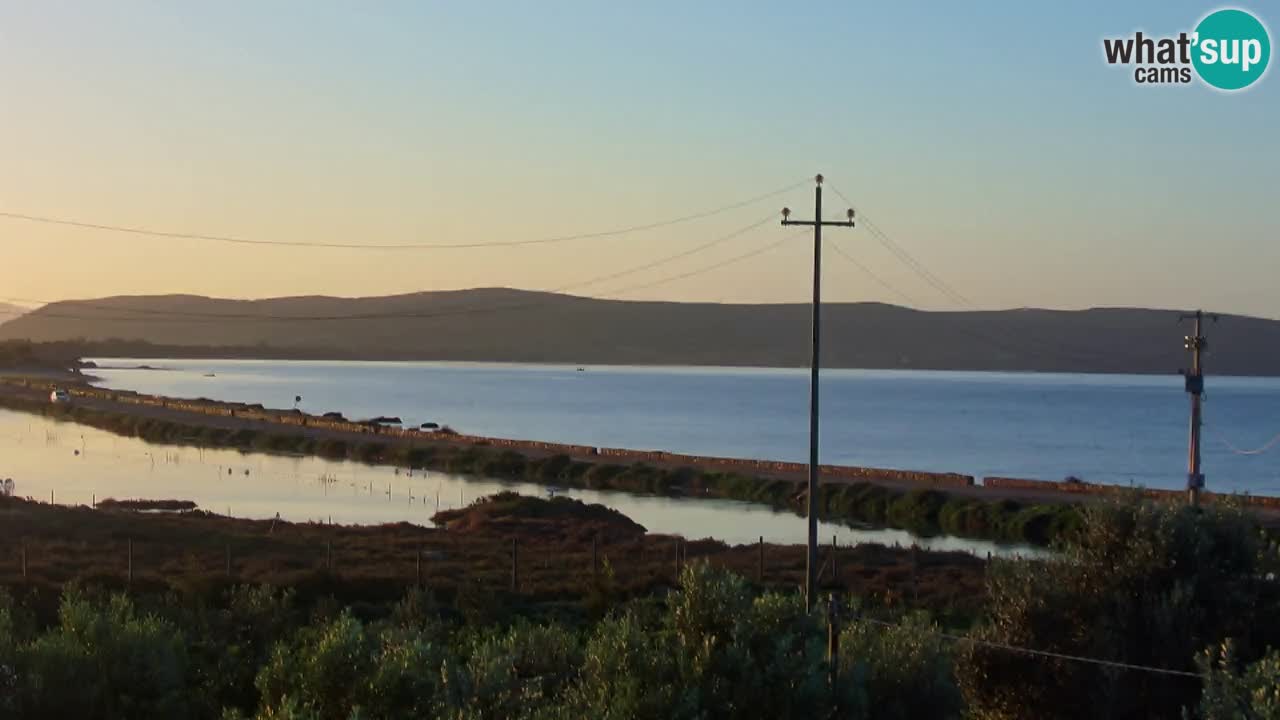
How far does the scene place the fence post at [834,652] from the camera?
41.3 feet

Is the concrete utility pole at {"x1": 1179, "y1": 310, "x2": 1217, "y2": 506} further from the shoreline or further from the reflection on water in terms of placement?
the reflection on water

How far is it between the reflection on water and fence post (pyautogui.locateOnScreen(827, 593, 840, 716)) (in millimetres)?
42512

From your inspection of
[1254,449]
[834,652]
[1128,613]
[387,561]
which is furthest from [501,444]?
[834,652]

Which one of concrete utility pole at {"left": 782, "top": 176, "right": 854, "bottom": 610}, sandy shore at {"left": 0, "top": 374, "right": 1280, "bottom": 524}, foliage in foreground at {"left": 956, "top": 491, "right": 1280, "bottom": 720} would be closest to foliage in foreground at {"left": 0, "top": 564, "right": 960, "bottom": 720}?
foliage in foreground at {"left": 956, "top": 491, "right": 1280, "bottom": 720}

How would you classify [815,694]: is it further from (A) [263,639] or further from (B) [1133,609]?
(A) [263,639]

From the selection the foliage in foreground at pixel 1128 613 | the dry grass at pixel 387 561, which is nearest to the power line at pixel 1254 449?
the dry grass at pixel 387 561

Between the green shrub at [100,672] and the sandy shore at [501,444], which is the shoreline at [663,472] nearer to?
the sandy shore at [501,444]

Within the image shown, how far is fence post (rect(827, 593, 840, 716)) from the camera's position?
1260 centimetres

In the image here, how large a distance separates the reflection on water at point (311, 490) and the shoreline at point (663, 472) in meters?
2.56

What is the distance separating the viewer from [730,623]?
12484mm

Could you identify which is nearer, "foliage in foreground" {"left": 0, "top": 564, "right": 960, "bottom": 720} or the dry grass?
"foliage in foreground" {"left": 0, "top": 564, "right": 960, "bottom": 720}

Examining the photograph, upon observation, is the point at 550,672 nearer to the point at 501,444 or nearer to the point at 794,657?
the point at 794,657

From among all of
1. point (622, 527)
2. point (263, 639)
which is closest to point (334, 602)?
point (263, 639)

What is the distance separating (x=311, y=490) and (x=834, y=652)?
2612 inches
